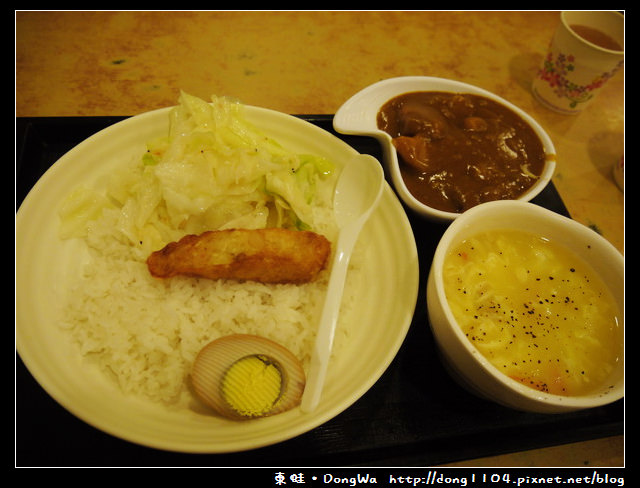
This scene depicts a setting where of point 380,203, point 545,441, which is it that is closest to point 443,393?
point 545,441

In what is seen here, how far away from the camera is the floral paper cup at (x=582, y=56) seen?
100 inches

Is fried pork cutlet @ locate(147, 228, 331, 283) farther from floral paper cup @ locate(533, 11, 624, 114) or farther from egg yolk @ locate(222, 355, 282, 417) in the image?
floral paper cup @ locate(533, 11, 624, 114)

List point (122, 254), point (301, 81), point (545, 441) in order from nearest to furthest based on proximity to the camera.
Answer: point (545, 441)
point (122, 254)
point (301, 81)

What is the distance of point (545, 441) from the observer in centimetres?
158

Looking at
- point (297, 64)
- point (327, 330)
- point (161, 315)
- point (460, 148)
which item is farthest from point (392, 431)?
point (297, 64)

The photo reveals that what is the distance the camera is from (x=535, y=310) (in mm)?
1531

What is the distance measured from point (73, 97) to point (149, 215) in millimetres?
1514

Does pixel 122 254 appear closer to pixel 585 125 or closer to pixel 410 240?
pixel 410 240

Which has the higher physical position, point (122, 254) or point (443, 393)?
point (122, 254)

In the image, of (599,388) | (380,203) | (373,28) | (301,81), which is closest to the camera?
(599,388)

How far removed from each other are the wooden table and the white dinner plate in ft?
2.69

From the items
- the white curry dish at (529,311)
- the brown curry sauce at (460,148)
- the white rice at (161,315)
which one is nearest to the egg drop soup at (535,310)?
the white curry dish at (529,311)

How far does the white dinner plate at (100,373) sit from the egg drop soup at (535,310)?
0.24 metres

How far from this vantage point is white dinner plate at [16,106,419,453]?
1.34 meters
